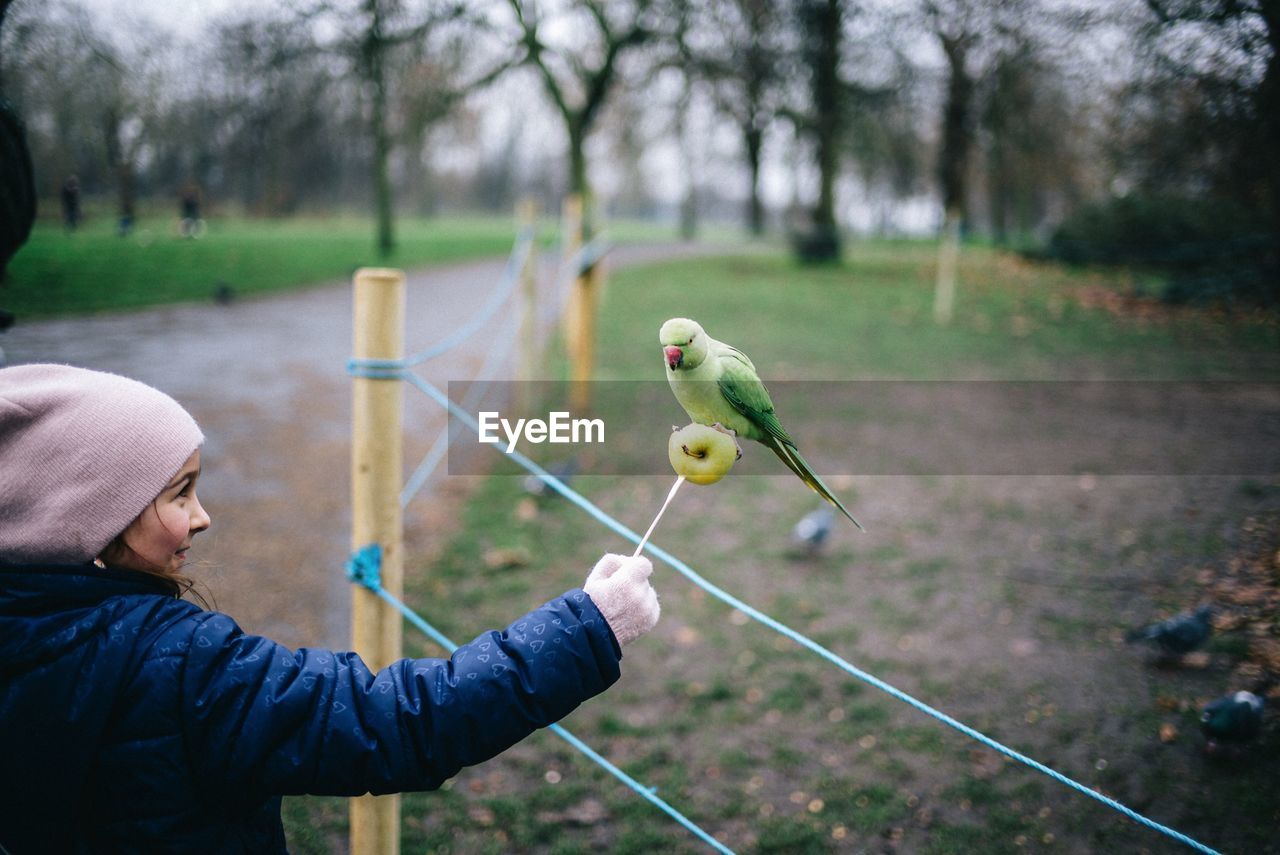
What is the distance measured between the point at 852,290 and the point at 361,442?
50.8 ft

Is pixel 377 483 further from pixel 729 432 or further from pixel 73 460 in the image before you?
pixel 729 432

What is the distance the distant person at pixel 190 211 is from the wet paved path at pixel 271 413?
518 centimetres

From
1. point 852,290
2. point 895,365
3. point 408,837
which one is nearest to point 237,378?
point 408,837

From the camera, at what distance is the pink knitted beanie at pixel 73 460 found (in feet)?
3.92

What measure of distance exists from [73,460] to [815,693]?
11.7 feet

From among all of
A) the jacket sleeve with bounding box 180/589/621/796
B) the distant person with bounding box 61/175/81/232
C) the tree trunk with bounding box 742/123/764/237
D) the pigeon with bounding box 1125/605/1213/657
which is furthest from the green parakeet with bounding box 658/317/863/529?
the tree trunk with bounding box 742/123/764/237

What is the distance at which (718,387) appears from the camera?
1.18 metres

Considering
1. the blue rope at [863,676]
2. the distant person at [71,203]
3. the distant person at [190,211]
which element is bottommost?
the blue rope at [863,676]

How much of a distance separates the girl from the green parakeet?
328mm

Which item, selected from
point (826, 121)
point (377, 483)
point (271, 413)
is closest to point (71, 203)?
point (271, 413)

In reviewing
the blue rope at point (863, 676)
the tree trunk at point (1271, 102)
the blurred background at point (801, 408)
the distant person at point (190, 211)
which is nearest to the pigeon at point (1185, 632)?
the blurred background at point (801, 408)

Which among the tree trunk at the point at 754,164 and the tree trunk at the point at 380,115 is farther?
the tree trunk at the point at 754,164

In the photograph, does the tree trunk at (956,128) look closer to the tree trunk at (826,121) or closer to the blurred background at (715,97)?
the blurred background at (715,97)

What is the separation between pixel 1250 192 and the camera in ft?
13.4
